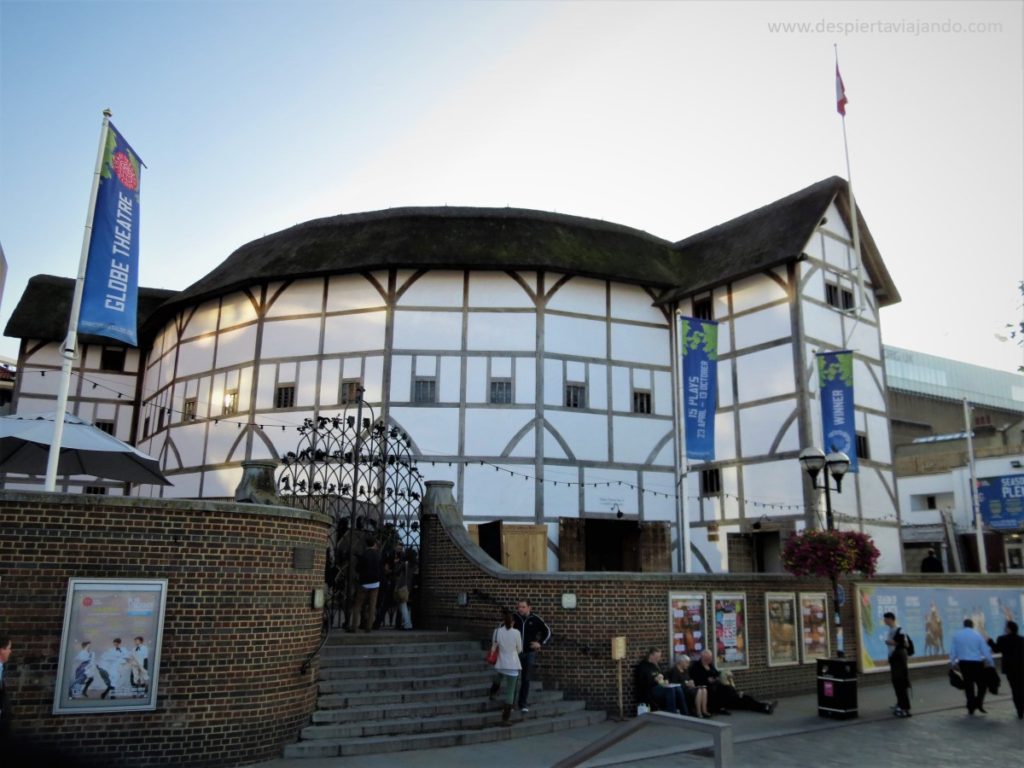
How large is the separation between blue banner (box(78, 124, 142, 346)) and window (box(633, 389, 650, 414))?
15.3 meters

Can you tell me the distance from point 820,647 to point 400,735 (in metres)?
8.70

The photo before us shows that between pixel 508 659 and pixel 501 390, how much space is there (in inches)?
483

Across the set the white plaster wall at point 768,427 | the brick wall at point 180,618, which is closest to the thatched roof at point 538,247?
the white plaster wall at point 768,427

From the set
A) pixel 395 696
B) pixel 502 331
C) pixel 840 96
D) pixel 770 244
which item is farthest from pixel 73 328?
pixel 840 96

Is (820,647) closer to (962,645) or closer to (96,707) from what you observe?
(962,645)

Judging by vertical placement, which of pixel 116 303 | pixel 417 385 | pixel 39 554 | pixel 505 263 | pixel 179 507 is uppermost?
pixel 505 263

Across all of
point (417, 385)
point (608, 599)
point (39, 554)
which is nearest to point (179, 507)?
point (39, 554)

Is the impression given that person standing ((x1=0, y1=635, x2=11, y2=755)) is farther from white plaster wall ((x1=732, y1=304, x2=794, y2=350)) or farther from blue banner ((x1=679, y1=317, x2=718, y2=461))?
white plaster wall ((x1=732, y1=304, x2=794, y2=350))

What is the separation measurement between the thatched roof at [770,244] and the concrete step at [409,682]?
47.8 ft

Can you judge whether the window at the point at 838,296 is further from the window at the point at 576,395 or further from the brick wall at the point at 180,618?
the brick wall at the point at 180,618

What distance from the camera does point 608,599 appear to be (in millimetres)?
12188

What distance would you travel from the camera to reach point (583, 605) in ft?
39.7

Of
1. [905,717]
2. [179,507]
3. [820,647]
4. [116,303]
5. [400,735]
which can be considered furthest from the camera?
[820,647]

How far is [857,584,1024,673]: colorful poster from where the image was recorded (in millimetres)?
15453
